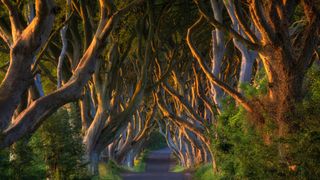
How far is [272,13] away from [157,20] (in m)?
9.43

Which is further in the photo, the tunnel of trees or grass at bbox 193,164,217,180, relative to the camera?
grass at bbox 193,164,217,180

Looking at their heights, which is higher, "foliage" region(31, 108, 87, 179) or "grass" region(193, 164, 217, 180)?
"foliage" region(31, 108, 87, 179)

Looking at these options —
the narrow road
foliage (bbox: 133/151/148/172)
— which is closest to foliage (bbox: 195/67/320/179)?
the narrow road

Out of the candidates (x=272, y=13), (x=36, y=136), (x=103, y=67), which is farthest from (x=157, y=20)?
(x=272, y=13)

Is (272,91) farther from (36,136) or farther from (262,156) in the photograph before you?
(36,136)

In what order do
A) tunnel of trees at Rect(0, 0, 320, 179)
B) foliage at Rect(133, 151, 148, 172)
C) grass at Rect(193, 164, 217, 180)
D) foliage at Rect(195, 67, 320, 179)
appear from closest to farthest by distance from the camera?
foliage at Rect(195, 67, 320, 179) → tunnel of trees at Rect(0, 0, 320, 179) → grass at Rect(193, 164, 217, 180) → foliage at Rect(133, 151, 148, 172)

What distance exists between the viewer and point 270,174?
10.1 meters

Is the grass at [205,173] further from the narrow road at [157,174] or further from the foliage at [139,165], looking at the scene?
the foliage at [139,165]

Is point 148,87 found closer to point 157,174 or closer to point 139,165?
point 157,174

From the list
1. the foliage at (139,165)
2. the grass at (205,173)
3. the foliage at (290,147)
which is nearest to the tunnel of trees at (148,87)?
the foliage at (290,147)

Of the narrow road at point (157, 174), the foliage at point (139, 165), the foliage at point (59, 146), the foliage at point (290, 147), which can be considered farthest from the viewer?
the foliage at point (139, 165)

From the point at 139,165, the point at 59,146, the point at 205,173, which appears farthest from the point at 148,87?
the point at 139,165

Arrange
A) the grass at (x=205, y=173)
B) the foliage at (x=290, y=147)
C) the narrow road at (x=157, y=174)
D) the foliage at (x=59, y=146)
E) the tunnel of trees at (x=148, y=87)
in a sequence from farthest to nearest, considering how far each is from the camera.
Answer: the narrow road at (x=157, y=174) < the grass at (x=205, y=173) < the foliage at (x=59, y=146) < the tunnel of trees at (x=148, y=87) < the foliage at (x=290, y=147)

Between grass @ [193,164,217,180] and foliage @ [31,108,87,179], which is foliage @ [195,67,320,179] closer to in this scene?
foliage @ [31,108,87,179]
